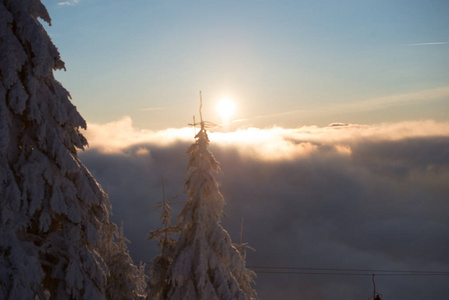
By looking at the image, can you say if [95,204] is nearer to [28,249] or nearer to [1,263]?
[28,249]

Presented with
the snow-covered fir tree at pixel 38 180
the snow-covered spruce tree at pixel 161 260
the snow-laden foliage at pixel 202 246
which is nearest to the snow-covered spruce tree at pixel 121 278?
the snow-covered spruce tree at pixel 161 260

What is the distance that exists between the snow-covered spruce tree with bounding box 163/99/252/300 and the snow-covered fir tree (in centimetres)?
341

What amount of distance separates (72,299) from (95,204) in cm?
333

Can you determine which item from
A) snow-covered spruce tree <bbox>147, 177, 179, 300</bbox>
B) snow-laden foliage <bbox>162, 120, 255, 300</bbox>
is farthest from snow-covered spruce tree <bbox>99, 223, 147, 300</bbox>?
snow-laden foliage <bbox>162, 120, 255, 300</bbox>

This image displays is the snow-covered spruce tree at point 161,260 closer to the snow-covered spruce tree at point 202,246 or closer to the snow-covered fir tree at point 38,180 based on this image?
the snow-covered spruce tree at point 202,246

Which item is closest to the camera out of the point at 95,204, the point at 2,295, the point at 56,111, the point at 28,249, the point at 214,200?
the point at 2,295

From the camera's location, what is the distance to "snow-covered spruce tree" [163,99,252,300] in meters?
15.0

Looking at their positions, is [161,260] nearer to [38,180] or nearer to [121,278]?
[121,278]

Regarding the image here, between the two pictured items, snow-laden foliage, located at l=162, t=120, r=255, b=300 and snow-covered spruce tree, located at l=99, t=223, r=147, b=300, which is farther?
snow-covered spruce tree, located at l=99, t=223, r=147, b=300

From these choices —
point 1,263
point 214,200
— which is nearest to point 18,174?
point 1,263

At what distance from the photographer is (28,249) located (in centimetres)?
1191

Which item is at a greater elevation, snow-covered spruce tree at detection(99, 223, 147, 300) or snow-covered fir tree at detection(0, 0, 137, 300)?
snow-covered fir tree at detection(0, 0, 137, 300)

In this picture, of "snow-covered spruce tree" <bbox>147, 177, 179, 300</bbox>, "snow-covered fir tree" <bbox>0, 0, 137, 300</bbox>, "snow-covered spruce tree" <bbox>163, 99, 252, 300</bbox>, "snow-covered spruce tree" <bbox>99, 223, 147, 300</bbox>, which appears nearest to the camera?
"snow-covered fir tree" <bbox>0, 0, 137, 300</bbox>

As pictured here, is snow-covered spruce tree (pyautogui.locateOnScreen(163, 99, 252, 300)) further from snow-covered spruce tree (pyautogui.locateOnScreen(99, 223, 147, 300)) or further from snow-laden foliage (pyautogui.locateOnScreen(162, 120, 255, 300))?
snow-covered spruce tree (pyautogui.locateOnScreen(99, 223, 147, 300))
